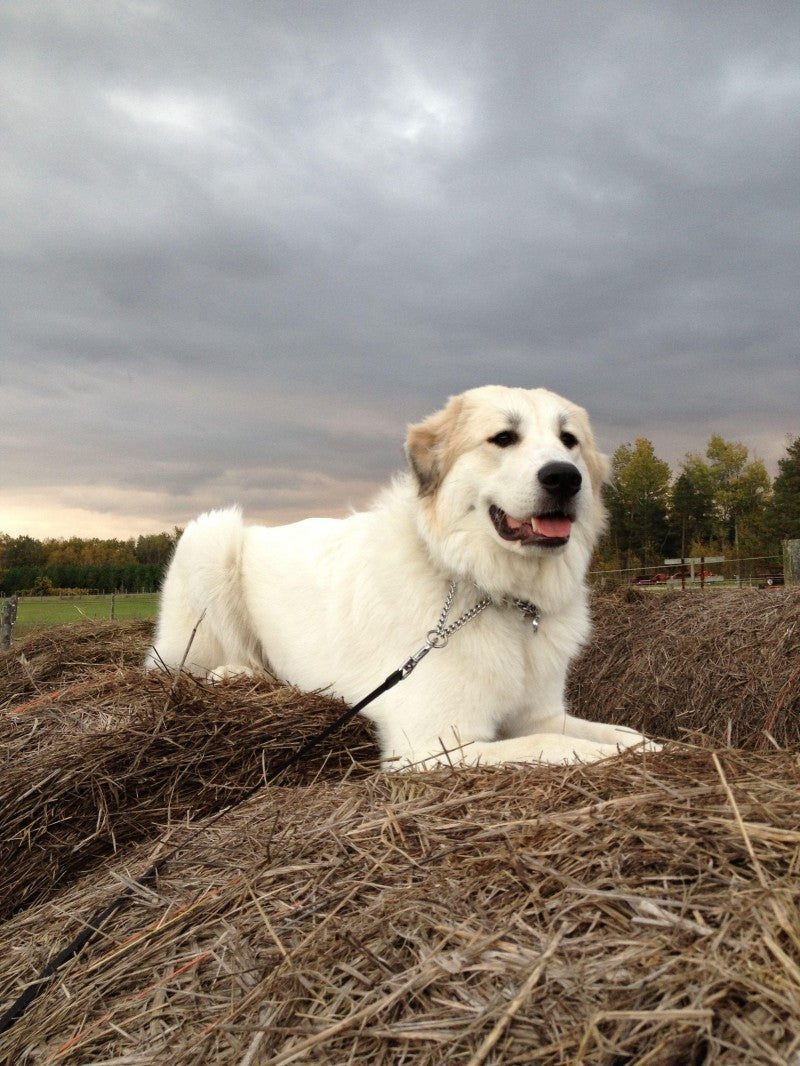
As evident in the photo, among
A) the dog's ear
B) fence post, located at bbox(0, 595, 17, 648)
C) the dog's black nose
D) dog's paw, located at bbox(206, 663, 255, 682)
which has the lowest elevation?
fence post, located at bbox(0, 595, 17, 648)

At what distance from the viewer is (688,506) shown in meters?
55.4

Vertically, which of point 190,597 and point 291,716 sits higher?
point 190,597

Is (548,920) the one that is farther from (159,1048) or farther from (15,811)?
(15,811)

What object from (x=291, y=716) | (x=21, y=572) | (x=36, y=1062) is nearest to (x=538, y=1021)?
(x=36, y=1062)

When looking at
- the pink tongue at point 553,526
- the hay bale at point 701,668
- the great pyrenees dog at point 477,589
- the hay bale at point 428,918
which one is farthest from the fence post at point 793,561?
the hay bale at point 428,918

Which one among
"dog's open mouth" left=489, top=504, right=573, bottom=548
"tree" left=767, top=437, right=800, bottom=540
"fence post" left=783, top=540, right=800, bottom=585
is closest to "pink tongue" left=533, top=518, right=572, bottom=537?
"dog's open mouth" left=489, top=504, right=573, bottom=548

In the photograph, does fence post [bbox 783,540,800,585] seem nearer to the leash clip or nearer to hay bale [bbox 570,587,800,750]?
hay bale [bbox 570,587,800,750]

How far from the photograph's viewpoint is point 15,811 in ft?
10.8

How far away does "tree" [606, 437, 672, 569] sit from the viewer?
172 ft

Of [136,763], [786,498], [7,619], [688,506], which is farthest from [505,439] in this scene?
[688,506]

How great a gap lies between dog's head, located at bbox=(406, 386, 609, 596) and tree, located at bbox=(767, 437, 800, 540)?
149ft

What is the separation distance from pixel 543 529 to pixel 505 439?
20.5 inches

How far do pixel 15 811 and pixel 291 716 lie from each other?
1308 mm

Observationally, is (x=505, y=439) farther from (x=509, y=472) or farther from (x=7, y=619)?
(x=7, y=619)
